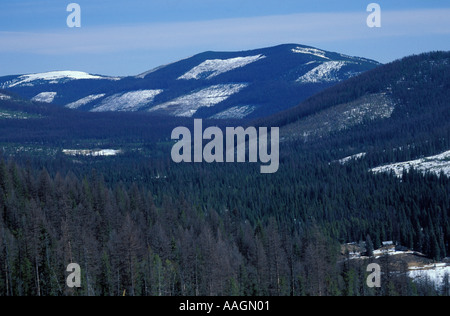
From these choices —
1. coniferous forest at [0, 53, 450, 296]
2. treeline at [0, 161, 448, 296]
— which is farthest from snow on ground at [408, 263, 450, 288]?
treeline at [0, 161, 448, 296]

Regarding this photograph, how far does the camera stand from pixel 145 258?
94.2m

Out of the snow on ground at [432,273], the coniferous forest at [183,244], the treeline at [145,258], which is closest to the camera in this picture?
the treeline at [145,258]

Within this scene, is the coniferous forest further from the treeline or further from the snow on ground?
the snow on ground

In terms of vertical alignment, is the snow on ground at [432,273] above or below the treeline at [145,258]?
below

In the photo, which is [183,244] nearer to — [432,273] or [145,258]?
[145,258]

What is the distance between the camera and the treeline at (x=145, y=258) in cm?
8800

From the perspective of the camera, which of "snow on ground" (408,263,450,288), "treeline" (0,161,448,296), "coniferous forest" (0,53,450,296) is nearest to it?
"treeline" (0,161,448,296)

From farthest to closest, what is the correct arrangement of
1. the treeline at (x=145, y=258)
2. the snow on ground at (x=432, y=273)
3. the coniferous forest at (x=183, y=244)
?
the snow on ground at (x=432, y=273), the coniferous forest at (x=183, y=244), the treeline at (x=145, y=258)

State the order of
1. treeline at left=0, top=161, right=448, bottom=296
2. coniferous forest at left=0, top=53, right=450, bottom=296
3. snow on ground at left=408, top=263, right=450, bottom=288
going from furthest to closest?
1. snow on ground at left=408, top=263, right=450, bottom=288
2. coniferous forest at left=0, top=53, right=450, bottom=296
3. treeline at left=0, top=161, right=448, bottom=296

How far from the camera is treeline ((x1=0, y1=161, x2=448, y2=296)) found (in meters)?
88.0

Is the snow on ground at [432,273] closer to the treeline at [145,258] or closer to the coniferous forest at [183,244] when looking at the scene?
the coniferous forest at [183,244]

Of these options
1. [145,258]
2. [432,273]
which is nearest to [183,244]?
[145,258]

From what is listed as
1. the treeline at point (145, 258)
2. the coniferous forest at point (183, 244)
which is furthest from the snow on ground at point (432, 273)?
the treeline at point (145, 258)
